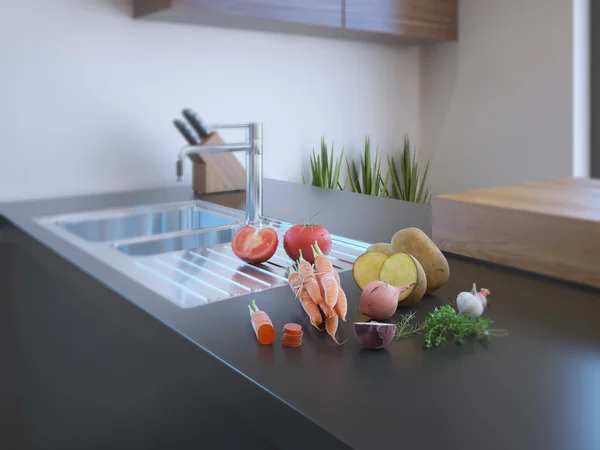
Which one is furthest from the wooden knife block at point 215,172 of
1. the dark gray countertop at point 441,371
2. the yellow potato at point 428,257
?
the yellow potato at point 428,257

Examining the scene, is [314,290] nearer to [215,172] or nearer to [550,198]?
[550,198]

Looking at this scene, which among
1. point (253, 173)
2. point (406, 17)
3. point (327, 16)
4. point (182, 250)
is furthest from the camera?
point (406, 17)

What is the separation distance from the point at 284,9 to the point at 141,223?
0.96 meters

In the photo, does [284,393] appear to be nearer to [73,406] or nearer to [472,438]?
[472,438]

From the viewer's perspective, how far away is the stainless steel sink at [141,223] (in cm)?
184

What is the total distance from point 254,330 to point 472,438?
0.38 meters

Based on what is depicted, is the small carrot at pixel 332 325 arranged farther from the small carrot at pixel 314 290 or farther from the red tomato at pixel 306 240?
the red tomato at pixel 306 240

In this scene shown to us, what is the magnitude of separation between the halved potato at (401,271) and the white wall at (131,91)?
1.54 m

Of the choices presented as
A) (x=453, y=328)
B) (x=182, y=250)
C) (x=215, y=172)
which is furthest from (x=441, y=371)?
(x=215, y=172)

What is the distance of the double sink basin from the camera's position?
1192 mm

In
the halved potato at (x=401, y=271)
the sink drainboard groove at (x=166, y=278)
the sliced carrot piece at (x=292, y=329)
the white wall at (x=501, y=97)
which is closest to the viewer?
the sliced carrot piece at (x=292, y=329)

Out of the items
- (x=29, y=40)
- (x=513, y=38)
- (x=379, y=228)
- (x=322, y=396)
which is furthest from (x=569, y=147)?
(x=322, y=396)

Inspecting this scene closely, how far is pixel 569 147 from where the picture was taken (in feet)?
9.14

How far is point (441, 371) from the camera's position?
2.53 feet
